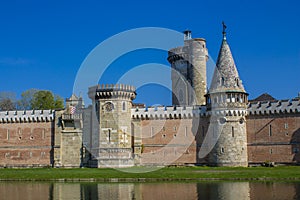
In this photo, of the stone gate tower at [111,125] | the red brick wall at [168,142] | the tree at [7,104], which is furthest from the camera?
the tree at [7,104]

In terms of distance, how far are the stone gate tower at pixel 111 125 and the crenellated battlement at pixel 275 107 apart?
14.4m

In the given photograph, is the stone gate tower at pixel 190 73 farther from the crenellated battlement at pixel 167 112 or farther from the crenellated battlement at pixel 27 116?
the crenellated battlement at pixel 27 116

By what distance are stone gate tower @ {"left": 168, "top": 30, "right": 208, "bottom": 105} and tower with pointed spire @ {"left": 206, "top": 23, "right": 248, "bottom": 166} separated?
8.38 m

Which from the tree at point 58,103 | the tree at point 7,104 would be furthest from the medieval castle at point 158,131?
the tree at point 7,104

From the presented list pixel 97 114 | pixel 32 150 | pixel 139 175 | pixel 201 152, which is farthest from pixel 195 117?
pixel 32 150

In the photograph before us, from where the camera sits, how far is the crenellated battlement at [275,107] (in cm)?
4644

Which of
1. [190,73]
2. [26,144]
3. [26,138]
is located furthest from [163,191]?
[190,73]

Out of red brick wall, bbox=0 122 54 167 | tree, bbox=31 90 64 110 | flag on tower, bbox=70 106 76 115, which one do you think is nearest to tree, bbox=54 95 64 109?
tree, bbox=31 90 64 110

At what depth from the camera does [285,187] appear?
1030 inches

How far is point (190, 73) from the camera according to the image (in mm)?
57375

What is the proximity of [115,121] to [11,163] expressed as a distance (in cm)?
1595

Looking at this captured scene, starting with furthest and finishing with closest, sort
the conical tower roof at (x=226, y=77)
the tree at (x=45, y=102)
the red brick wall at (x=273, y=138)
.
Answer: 1. the tree at (x=45, y=102)
2. the conical tower roof at (x=226, y=77)
3. the red brick wall at (x=273, y=138)

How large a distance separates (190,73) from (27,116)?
22606 mm

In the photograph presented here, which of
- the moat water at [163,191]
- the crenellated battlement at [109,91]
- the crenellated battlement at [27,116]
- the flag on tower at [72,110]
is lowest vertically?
the moat water at [163,191]
